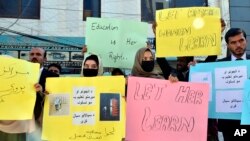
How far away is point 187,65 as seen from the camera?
3.82 metres

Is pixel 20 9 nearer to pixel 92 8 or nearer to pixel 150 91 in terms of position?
pixel 92 8

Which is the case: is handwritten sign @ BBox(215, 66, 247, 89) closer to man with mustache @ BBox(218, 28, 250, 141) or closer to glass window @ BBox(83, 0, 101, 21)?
man with mustache @ BBox(218, 28, 250, 141)

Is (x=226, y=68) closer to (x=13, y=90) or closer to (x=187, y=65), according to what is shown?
(x=187, y=65)

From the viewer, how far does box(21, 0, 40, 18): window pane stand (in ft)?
42.7

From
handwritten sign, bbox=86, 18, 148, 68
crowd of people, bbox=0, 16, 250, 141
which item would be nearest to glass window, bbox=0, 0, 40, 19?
handwritten sign, bbox=86, 18, 148, 68

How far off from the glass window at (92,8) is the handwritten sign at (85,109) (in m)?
10.3

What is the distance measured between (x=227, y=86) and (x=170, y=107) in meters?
0.52

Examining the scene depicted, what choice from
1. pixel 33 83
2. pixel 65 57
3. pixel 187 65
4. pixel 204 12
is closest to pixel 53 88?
pixel 33 83

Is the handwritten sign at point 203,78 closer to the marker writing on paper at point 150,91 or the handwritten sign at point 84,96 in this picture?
the marker writing on paper at point 150,91

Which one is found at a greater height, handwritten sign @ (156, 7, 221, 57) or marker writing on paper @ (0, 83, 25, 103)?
handwritten sign @ (156, 7, 221, 57)

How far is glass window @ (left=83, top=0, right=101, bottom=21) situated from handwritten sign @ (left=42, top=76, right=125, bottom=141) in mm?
10285

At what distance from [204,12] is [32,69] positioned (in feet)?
5.60

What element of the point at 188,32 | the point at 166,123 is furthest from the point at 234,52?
the point at 166,123

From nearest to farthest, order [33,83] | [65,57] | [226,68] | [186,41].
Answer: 1. [33,83]
2. [226,68]
3. [186,41]
4. [65,57]
